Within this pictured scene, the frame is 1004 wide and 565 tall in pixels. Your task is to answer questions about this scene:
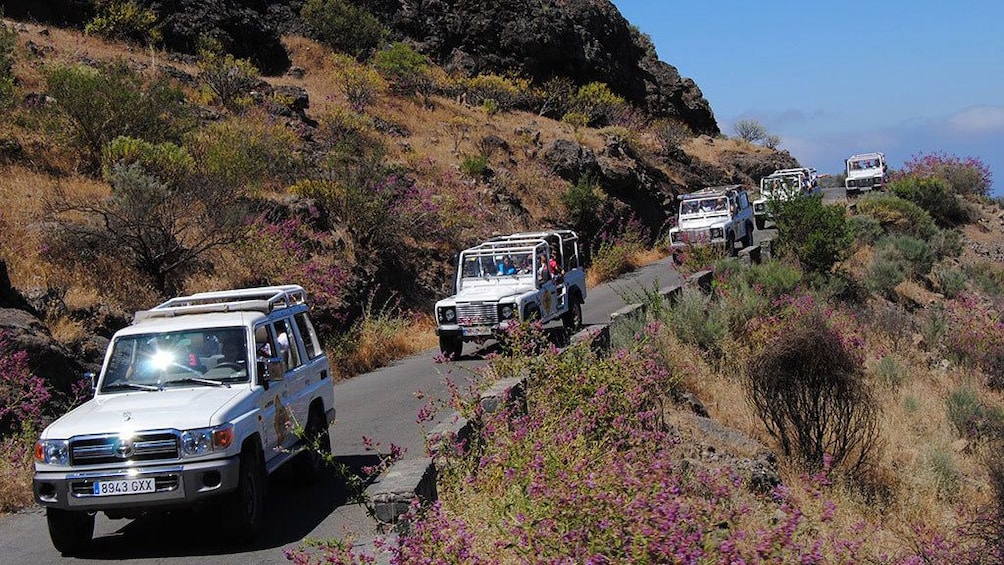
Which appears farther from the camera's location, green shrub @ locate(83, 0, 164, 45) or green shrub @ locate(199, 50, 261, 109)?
green shrub @ locate(83, 0, 164, 45)

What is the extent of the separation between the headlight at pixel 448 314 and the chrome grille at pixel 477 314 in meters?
0.10

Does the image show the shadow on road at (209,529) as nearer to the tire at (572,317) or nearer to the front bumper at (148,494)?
the front bumper at (148,494)

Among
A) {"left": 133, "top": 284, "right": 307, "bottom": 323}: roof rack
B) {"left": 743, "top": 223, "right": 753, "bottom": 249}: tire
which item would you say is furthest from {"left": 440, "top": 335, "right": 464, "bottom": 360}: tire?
{"left": 743, "top": 223, "right": 753, "bottom": 249}: tire

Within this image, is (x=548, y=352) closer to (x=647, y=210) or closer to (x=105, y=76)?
(x=105, y=76)

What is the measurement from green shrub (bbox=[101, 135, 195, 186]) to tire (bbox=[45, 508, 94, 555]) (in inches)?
540

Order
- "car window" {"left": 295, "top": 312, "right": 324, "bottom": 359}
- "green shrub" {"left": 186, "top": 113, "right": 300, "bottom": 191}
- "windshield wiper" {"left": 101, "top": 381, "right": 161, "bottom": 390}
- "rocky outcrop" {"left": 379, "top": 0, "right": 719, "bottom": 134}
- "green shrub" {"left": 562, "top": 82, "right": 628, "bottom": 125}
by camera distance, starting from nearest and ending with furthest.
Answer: "windshield wiper" {"left": 101, "top": 381, "right": 161, "bottom": 390} < "car window" {"left": 295, "top": 312, "right": 324, "bottom": 359} < "green shrub" {"left": 186, "top": 113, "right": 300, "bottom": 191} < "green shrub" {"left": 562, "top": 82, "right": 628, "bottom": 125} < "rocky outcrop" {"left": 379, "top": 0, "right": 719, "bottom": 134}

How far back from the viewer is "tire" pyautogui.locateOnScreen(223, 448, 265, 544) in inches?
288

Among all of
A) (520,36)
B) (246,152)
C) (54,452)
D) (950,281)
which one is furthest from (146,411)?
(520,36)

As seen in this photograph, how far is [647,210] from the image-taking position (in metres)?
41.4

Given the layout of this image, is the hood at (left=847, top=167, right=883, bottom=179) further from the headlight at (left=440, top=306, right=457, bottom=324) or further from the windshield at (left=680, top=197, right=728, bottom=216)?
the headlight at (left=440, top=306, right=457, bottom=324)

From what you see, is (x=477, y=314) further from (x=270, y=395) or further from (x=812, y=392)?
(x=270, y=395)

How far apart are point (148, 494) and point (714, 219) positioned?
23898mm

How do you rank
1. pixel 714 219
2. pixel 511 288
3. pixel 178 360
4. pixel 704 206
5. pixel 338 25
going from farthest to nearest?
pixel 338 25
pixel 704 206
pixel 714 219
pixel 511 288
pixel 178 360

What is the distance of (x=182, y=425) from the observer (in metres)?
7.11
